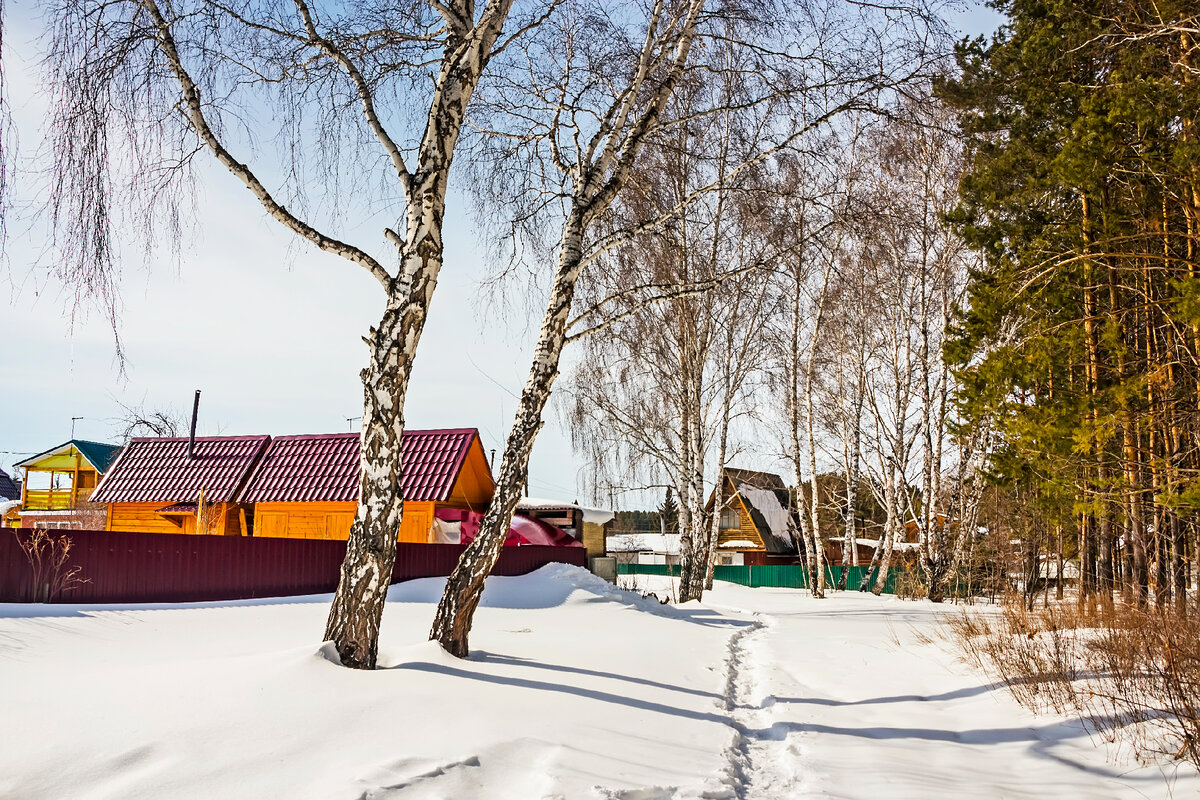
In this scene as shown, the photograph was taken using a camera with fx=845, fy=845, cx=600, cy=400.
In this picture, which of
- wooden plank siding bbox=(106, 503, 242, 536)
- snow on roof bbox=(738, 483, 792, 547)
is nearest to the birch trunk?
wooden plank siding bbox=(106, 503, 242, 536)

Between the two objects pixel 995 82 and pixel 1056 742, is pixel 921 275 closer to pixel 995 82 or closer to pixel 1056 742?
pixel 995 82

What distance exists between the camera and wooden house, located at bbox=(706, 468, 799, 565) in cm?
4472

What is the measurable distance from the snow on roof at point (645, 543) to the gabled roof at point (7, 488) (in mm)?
38142

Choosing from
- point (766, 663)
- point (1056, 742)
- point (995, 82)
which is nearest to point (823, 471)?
point (995, 82)

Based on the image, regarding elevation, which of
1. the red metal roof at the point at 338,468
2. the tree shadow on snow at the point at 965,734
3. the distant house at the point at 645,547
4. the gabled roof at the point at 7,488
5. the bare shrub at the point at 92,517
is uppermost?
the red metal roof at the point at 338,468

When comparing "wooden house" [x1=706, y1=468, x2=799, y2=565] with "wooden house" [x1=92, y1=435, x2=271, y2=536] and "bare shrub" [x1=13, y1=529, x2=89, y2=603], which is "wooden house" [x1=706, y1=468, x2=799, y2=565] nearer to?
"wooden house" [x1=92, y1=435, x2=271, y2=536]

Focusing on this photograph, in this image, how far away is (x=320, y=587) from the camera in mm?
15984

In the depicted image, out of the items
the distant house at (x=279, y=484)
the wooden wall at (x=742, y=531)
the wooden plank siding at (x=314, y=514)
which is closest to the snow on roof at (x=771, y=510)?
the wooden wall at (x=742, y=531)

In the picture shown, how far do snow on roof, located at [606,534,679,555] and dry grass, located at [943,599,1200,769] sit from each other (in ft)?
131

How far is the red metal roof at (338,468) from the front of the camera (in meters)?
22.6

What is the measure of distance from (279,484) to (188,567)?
1053 cm

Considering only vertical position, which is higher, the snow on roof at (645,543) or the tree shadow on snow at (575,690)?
the tree shadow on snow at (575,690)

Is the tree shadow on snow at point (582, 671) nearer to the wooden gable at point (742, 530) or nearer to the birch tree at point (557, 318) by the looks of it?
the birch tree at point (557, 318)

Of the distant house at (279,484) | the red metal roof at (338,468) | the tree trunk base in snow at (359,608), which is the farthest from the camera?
the distant house at (279,484)
